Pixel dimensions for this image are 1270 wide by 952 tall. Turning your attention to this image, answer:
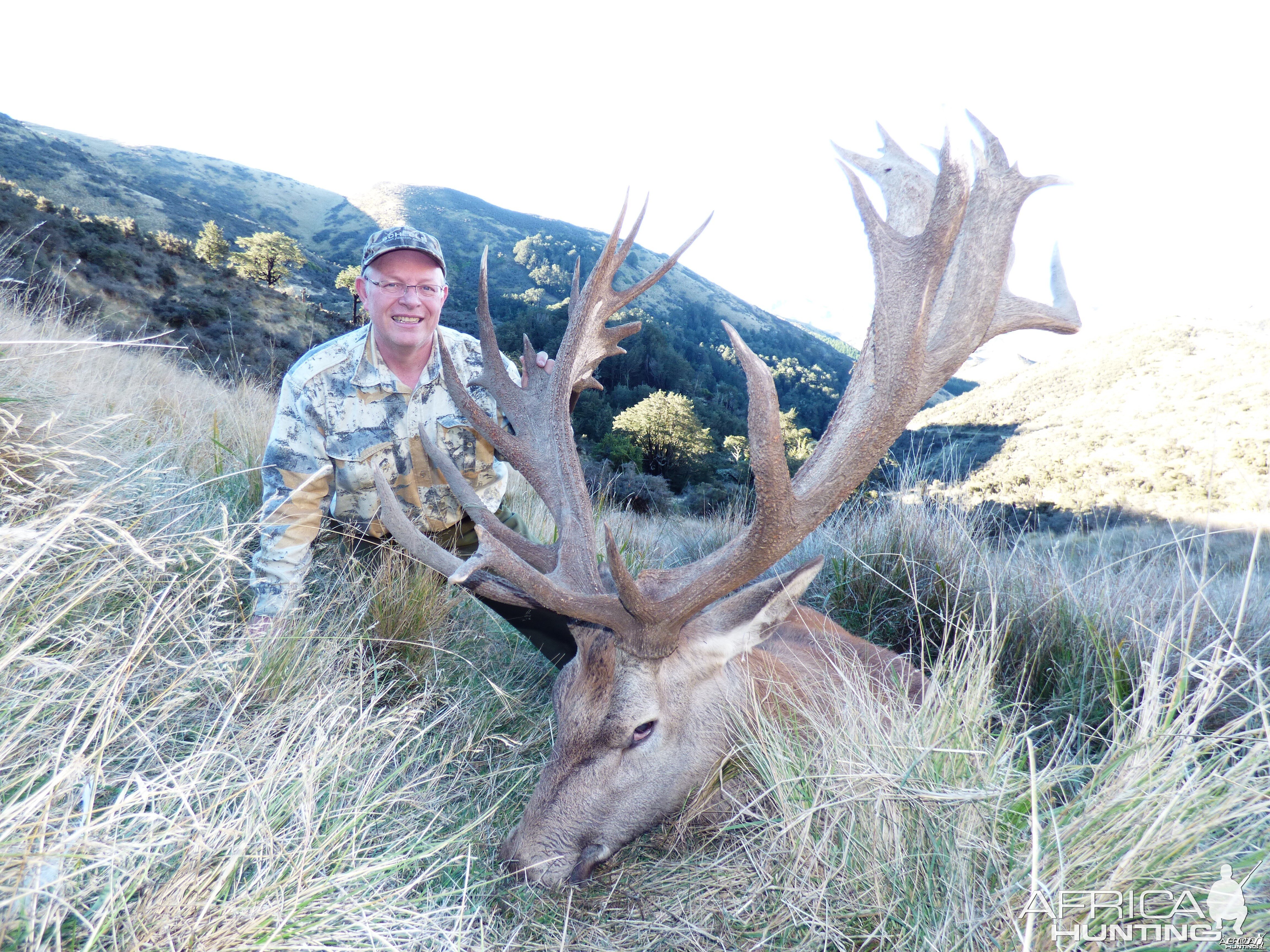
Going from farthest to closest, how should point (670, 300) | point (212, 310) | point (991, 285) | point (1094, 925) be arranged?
point (670, 300) < point (212, 310) < point (991, 285) < point (1094, 925)

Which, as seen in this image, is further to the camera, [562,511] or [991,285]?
[562,511]

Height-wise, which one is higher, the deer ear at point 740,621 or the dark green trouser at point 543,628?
the deer ear at point 740,621

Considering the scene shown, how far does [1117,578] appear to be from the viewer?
4668 mm

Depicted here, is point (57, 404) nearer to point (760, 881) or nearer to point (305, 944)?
point (305, 944)

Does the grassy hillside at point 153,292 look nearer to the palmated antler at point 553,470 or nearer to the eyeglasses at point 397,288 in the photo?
the eyeglasses at point 397,288

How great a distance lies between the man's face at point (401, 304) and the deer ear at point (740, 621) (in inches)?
97.6

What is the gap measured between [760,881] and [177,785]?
1.62 m

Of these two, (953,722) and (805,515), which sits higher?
(805,515)

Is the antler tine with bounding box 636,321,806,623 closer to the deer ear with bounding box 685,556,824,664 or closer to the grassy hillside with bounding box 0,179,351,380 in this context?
the deer ear with bounding box 685,556,824,664

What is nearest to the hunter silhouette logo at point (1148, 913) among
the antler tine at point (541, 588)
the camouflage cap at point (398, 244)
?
the antler tine at point (541, 588)

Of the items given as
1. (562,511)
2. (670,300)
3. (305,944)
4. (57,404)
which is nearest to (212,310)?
(57,404)

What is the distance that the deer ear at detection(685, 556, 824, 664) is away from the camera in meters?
2.63

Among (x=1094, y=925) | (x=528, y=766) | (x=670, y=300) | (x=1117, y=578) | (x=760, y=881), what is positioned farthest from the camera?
(x=670, y=300)

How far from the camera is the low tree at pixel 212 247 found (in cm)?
3728
